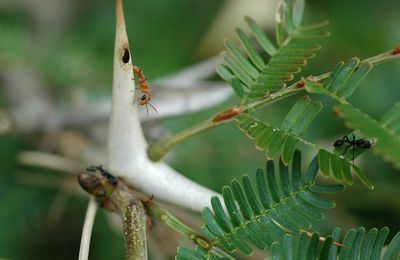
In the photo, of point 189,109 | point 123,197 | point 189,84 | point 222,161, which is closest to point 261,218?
point 123,197

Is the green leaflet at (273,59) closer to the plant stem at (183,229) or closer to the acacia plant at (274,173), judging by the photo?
the acacia plant at (274,173)

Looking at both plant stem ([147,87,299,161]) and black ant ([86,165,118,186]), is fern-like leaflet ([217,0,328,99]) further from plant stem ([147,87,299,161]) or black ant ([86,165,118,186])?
black ant ([86,165,118,186])

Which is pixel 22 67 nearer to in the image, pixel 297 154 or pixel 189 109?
pixel 189 109

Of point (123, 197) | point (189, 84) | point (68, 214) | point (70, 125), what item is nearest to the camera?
point (123, 197)

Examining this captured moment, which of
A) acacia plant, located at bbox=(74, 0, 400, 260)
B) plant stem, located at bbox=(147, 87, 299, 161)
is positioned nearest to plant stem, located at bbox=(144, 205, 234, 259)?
acacia plant, located at bbox=(74, 0, 400, 260)

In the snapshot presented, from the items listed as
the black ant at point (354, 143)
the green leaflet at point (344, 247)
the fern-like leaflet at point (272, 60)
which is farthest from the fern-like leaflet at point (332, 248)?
the fern-like leaflet at point (272, 60)
